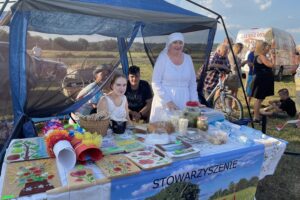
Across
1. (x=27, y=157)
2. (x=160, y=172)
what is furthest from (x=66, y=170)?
(x=160, y=172)

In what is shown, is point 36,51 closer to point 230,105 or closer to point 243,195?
point 243,195

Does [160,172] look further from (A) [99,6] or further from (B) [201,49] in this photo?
(B) [201,49]

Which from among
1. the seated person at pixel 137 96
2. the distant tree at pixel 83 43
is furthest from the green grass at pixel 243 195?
the distant tree at pixel 83 43

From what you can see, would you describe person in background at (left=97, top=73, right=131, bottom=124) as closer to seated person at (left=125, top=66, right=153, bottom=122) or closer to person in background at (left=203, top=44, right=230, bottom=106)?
seated person at (left=125, top=66, right=153, bottom=122)

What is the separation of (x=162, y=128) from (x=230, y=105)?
351 cm

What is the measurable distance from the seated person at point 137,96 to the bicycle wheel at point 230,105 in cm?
193

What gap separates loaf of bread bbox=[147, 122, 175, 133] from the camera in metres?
2.23

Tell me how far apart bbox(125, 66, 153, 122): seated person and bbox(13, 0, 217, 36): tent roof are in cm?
61

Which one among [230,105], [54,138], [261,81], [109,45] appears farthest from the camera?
[261,81]

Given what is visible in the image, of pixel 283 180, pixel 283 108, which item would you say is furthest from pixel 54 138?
pixel 283 108

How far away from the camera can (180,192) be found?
1.84 metres

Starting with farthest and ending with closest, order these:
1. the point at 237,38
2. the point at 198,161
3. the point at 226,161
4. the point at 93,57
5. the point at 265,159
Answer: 1. the point at 237,38
2. the point at 93,57
3. the point at 265,159
4. the point at 226,161
5. the point at 198,161

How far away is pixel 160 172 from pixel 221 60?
4.14 metres

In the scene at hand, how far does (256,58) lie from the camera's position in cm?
544
